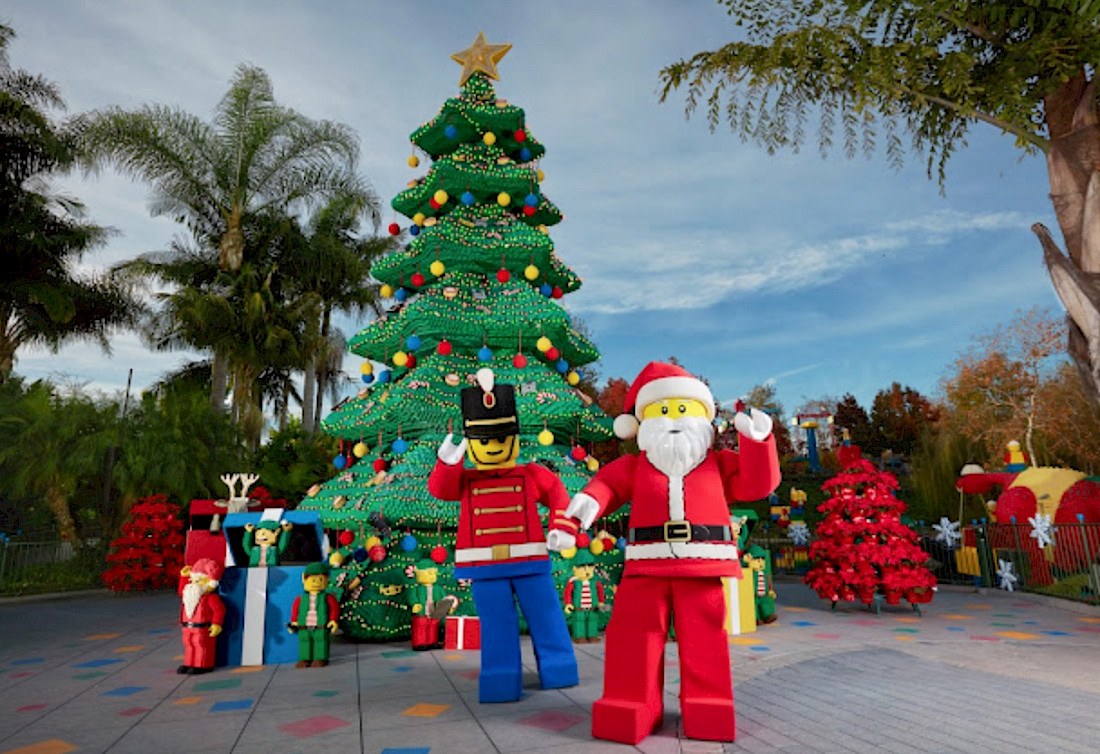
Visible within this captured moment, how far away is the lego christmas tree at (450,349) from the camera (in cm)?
709

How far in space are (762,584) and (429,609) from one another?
386 cm

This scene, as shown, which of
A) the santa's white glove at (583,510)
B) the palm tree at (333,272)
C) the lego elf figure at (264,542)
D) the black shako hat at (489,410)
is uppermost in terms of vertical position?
the palm tree at (333,272)

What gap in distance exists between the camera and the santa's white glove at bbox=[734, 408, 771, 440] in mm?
3887

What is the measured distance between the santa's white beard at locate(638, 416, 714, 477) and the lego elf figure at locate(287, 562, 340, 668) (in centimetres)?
351

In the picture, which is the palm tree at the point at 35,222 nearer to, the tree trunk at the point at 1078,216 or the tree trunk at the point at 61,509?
the tree trunk at the point at 61,509

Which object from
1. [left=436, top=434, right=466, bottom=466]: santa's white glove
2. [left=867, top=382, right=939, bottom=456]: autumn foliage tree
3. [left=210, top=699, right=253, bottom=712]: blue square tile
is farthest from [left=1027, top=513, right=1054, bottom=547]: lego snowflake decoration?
[left=867, top=382, right=939, bottom=456]: autumn foliage tree

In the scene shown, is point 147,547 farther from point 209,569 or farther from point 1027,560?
point 1027,560

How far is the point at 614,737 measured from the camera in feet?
12.0

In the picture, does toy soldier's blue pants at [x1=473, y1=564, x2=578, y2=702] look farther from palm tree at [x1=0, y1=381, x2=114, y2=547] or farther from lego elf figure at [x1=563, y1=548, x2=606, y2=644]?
palm tree at [x1=0, y1=381, x2=114, y2=547]

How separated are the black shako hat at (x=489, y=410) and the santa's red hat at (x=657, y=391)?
87 cm

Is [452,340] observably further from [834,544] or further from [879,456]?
[879,456]

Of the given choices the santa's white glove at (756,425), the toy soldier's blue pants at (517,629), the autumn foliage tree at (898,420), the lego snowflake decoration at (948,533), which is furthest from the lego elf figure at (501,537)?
the autumn foliage tree at (898,420)

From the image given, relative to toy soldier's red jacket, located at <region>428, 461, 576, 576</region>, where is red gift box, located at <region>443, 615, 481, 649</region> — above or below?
below

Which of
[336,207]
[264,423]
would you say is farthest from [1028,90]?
[264,423]
